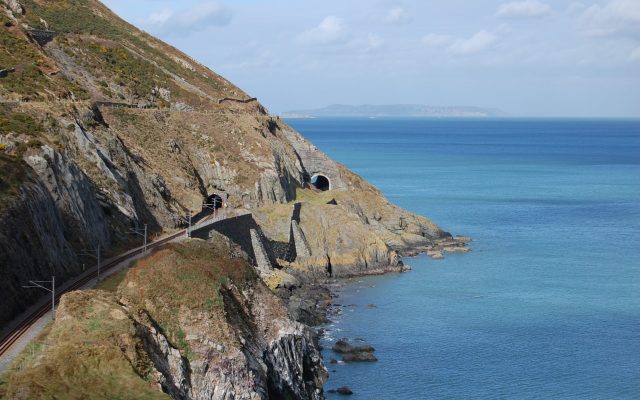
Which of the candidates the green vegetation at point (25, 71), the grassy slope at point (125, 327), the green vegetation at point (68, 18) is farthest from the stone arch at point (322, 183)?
the grassy slope at point (125, 327)

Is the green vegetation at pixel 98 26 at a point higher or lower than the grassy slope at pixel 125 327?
higher

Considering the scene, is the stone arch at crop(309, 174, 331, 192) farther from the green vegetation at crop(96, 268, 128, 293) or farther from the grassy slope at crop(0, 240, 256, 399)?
the green vegetation at crop(96, 268, 128, 293)

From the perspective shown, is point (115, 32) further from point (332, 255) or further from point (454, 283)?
point (454, 283)

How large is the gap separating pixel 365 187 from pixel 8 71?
58.3m

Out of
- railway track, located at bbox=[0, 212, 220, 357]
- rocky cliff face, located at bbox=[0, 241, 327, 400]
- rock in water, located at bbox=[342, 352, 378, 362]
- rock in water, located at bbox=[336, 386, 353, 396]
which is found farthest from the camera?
rock in water, located at bbox=[342, 352, 378, 362]

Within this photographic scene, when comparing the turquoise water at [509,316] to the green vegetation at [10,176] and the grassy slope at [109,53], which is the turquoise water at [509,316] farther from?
the grassy slope at [109,53]

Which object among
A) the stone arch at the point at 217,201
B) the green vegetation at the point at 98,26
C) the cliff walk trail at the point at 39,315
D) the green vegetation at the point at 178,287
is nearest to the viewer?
the cliff walk trail at the point at 39,315

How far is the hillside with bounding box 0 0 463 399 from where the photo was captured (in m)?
44.7

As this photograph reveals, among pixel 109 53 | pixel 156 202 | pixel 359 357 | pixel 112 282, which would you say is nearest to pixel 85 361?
pixel 112 282

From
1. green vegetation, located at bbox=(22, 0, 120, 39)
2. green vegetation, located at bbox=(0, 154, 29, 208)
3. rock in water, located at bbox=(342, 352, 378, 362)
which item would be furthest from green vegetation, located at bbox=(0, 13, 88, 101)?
rock in water, located at bbox=(342, 352, 378, 362)

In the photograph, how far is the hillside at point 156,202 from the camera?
44656mm

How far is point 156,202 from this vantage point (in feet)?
266

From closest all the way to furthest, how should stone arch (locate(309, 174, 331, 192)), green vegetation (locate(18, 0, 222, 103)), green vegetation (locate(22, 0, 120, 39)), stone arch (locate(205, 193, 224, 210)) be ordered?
stone arch (locate(205, 193, 224, 210)), green vegetation (locate(22, 0, 120, 39)), green vegetation (locate(18, 0, 222, 103)), stone arch (locate(309, 174, 331, 192))

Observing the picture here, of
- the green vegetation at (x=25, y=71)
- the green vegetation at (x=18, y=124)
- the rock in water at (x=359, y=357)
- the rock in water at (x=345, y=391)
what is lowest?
the rock in water at (x=345, y=391)
